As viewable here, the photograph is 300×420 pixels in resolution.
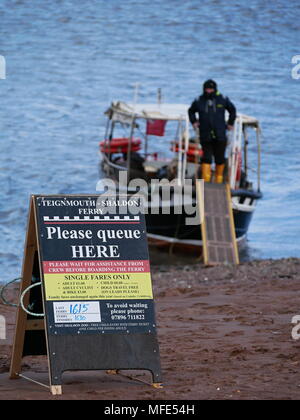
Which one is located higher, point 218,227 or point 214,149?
point 214,149

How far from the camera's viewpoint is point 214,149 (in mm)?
21047

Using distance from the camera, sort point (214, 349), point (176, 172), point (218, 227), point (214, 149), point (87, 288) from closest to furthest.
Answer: point (87, 288)
point (214, 349)
point (218, 227)
point (214, 149)
point (176, 172)

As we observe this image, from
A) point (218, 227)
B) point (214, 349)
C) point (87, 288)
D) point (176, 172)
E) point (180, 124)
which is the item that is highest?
point (180, 124)

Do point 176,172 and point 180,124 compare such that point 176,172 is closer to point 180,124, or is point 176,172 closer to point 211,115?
point 180,124

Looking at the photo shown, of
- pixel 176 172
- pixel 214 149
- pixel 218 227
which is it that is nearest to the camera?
pixel 218 227

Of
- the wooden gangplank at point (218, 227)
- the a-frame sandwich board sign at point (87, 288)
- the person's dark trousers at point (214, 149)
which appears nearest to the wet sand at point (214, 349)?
the a-frame sandwich board sign at point (87, 288)

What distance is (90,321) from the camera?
827 cm

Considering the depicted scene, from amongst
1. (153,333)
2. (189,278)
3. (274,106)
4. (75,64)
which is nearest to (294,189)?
(274,106)

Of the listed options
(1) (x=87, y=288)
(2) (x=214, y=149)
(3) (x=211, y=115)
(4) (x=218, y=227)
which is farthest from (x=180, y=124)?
(1) (x=87, y=288)

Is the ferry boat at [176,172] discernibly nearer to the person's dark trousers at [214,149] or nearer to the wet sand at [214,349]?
the person's dark trousers at [214,149]

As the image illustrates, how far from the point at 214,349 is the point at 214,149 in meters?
11.4

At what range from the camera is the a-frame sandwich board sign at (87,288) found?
26.9 feet

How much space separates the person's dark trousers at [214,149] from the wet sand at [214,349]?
5605 mm

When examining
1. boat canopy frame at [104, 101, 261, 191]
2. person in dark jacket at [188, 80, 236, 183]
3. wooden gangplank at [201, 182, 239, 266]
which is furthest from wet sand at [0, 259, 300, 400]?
boat canopy frame at [104, 101, 261, 191]
